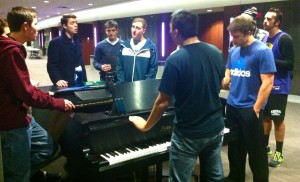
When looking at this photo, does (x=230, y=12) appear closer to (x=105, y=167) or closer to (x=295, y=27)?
(x=295, y=27)

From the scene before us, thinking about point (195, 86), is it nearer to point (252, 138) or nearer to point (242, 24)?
point (242, 24)

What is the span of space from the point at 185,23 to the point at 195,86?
0.35 meters

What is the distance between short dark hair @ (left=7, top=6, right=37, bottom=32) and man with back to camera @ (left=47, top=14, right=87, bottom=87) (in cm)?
140

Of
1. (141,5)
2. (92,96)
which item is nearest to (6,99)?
(92,96)

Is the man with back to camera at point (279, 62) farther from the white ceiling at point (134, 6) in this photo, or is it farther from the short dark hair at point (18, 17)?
the white ceiling at point (134, 6)

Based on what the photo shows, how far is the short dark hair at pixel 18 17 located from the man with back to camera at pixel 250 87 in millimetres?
1452

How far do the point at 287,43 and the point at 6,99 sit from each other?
2590 mm

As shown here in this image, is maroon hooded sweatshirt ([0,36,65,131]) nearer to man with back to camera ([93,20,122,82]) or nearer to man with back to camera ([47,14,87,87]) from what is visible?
man with back to camera ([47,14,87,87])

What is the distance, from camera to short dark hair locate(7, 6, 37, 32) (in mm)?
1849

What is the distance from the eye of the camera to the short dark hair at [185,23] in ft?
5.05

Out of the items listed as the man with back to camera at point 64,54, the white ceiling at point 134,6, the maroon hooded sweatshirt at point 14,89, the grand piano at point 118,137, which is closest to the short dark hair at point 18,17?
the maroon hooded sweatshirt at point 14,89

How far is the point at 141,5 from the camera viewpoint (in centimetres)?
925

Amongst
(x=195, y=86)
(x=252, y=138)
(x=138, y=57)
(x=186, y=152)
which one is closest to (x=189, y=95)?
(x=195, y=86)

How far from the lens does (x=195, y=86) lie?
156 centimetres
